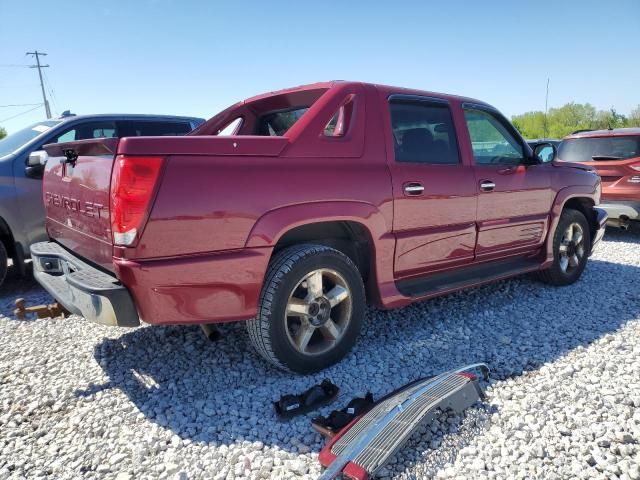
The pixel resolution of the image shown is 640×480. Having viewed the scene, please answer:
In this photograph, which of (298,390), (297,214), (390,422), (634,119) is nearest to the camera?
(390,422)

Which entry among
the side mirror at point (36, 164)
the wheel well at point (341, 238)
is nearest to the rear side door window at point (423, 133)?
the wheel well at point (341, 238)

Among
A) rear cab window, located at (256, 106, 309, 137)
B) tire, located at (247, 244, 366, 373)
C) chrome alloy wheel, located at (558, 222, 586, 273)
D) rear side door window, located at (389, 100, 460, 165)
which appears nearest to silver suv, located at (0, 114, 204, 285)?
rear cab window, located at (256, 106, 309, 137)

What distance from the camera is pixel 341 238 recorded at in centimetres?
327

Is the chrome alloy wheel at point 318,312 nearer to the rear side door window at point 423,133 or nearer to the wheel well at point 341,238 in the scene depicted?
the wheel well at point 341,238

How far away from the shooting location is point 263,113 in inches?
157

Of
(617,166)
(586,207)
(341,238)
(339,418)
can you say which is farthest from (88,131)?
(617,166)

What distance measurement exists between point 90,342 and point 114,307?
1444 millimetres

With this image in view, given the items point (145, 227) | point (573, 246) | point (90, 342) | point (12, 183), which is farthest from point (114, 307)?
point (573, 246)

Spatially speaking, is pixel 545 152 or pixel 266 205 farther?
pixel 545 152

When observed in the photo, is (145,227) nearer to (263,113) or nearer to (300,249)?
(300,249)

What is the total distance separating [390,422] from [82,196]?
215 centimetres

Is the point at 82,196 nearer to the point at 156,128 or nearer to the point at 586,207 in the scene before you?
the point at 156,128

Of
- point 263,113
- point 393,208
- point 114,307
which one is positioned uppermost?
point 263,113

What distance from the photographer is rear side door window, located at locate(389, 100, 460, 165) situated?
11.0ft
